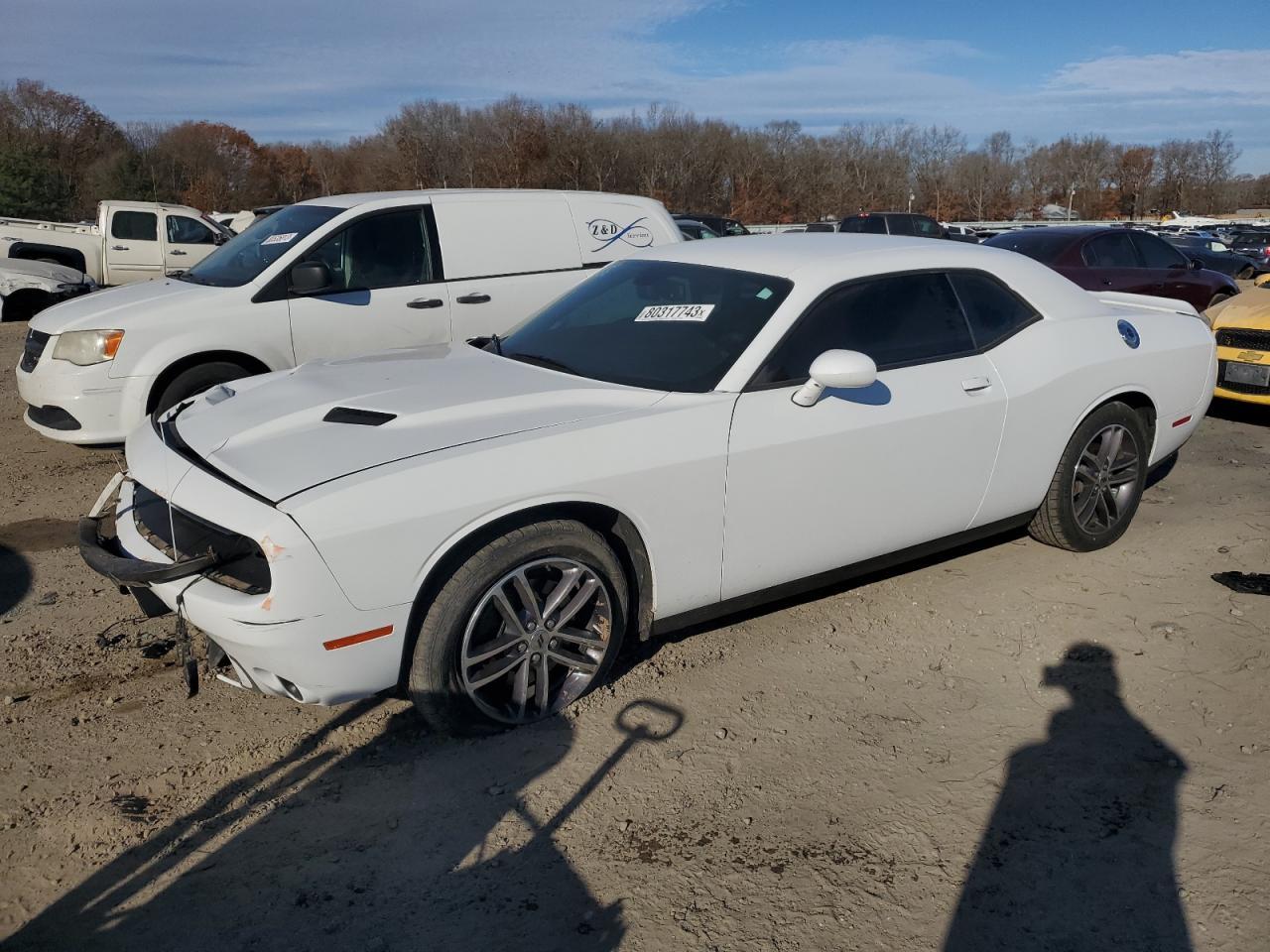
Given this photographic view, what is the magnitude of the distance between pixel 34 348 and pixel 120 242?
10933mm

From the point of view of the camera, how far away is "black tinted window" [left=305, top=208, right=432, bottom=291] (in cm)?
667

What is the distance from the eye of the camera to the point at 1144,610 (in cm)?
465

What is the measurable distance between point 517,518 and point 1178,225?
58449mm

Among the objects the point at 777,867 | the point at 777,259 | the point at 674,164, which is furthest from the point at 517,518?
the point at 674,164

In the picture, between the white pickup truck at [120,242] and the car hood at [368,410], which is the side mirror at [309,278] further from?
the white pickup truck at [120,242]

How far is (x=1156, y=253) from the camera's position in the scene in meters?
11.9

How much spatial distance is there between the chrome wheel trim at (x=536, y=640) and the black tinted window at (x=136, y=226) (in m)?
15.4

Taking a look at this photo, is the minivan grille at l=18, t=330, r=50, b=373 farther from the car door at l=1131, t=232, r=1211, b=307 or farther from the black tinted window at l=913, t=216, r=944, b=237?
the black tinted window at l=913, t=216, r=944, b=237

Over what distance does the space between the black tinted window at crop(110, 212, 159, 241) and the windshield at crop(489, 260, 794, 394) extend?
14.1m

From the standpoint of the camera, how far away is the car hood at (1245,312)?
8180mm

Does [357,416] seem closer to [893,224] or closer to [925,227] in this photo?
[893,224]

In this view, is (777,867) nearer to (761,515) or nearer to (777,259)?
(761,515)

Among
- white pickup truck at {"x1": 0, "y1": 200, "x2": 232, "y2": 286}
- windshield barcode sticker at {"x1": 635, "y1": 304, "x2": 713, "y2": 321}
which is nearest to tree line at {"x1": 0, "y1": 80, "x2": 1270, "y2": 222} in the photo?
white pickup truck at {"x1": 0, "y1": 200, "x2": 232, "y2": 286}

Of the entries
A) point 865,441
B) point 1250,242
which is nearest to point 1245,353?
point 865,441
